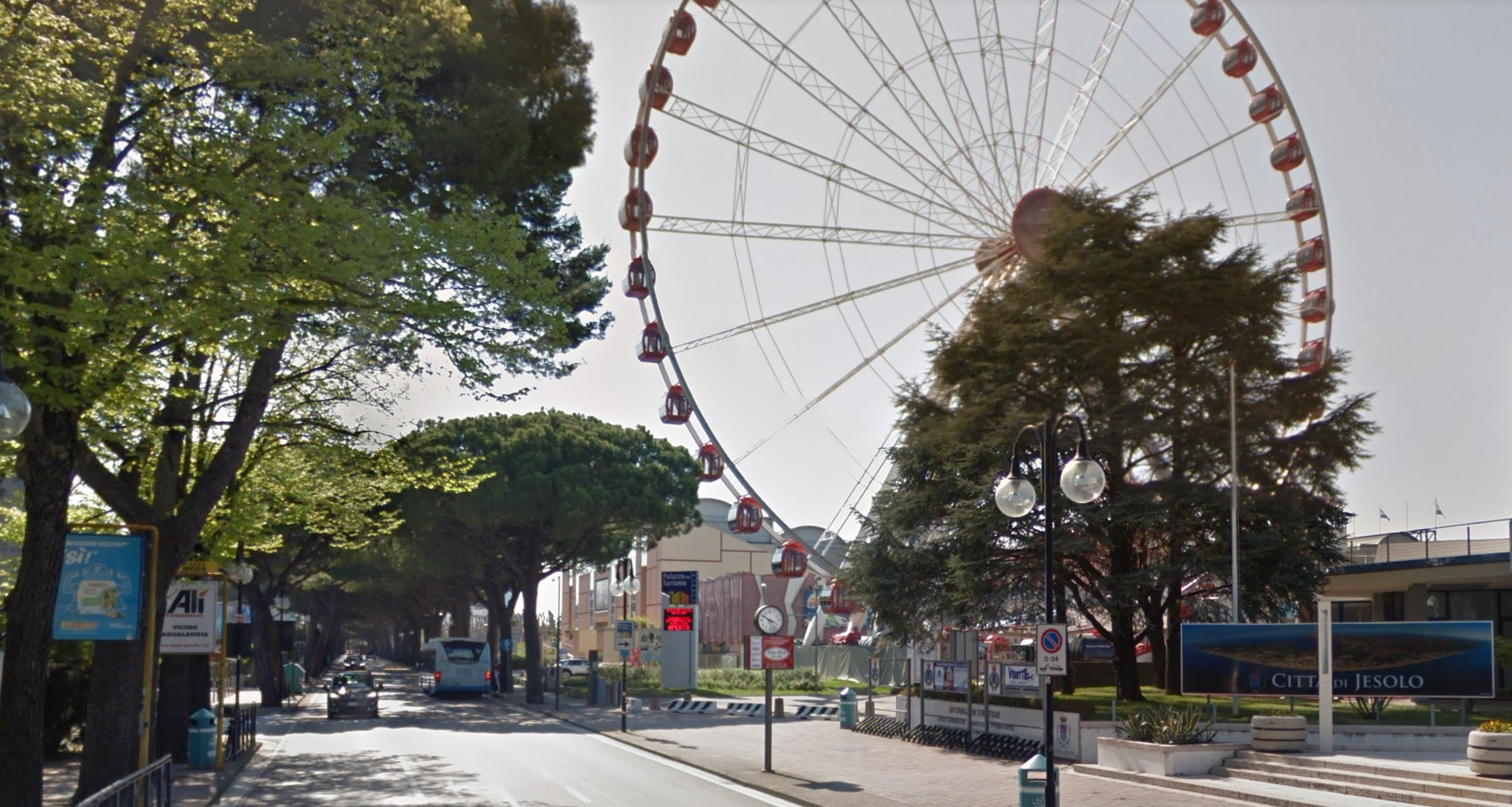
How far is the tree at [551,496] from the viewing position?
5416 centimetres

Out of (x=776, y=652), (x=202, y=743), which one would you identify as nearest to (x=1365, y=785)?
(x=776, y=652)

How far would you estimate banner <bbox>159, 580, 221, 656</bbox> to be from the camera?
21969 millimetres

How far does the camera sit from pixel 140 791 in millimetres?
14289

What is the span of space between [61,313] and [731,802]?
1249 cm

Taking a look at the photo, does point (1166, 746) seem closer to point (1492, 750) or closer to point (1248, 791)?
point (1248, 791)

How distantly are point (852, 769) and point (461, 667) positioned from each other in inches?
1424

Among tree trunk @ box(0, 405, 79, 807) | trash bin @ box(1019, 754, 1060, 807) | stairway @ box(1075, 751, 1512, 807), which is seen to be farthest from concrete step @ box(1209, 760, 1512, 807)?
tree trunk @ box(0, 405, 79, 807)

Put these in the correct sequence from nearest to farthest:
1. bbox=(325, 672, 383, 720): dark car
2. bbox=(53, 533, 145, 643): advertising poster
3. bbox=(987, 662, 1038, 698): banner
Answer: bbox=(53, 533, 145, 643): advertising poster
bbox=(987, 662, 1038, 698): banner
bbox=(325, 672, 383, 720): dark car

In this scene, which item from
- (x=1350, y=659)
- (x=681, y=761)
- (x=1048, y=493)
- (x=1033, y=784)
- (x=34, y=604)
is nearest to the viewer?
(x=34, y=604)

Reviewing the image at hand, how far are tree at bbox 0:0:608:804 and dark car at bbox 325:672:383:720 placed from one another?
26.8m

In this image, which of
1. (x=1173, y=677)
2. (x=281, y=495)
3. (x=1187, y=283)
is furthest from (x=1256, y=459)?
(x=281, y=495)

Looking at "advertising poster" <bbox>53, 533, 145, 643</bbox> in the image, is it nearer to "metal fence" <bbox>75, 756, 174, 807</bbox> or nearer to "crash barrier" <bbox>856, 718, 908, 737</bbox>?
"metal fence" <bbox>75, 756, 174, 807</bbox>

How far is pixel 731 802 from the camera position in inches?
822

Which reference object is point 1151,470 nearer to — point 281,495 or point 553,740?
point 553,740
